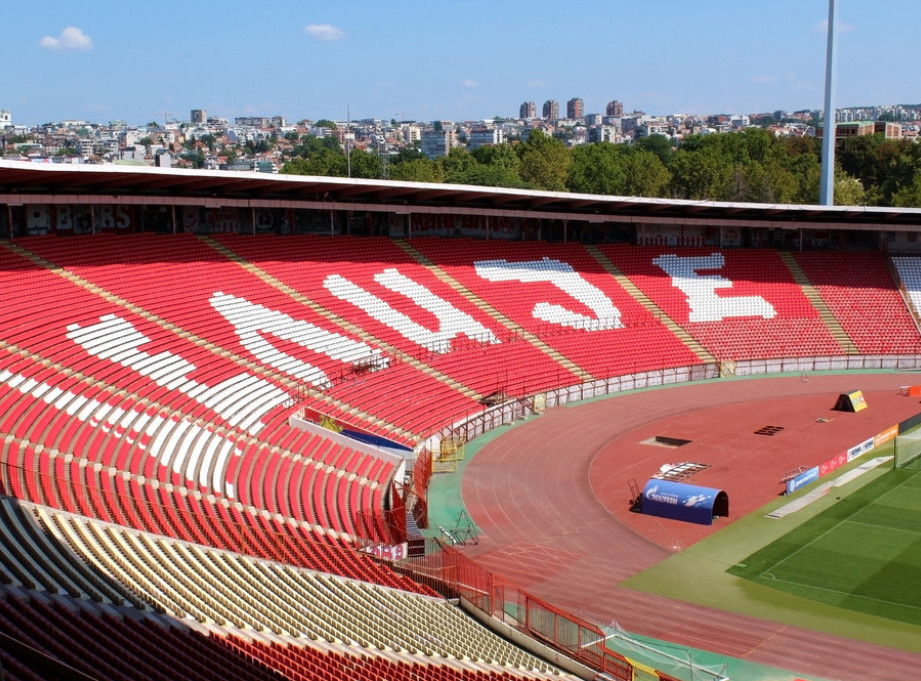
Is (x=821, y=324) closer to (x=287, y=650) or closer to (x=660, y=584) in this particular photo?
(x=660, y=584)

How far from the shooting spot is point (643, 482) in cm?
3344

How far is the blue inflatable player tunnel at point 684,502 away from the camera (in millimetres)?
29406

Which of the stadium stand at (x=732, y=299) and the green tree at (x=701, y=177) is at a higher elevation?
the green tree at (x=701, y=177)

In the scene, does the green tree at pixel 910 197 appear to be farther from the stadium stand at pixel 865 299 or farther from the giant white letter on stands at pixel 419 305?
the giant white letter on stands at pixel 419 305

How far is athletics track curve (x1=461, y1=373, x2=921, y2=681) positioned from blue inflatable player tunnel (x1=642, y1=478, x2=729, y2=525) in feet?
1.45

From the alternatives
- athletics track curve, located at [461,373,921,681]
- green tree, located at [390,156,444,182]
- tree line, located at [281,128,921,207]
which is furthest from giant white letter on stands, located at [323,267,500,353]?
green tree, located at [390,156,444,182]

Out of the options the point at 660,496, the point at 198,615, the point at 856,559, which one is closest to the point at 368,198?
the point at 660,496

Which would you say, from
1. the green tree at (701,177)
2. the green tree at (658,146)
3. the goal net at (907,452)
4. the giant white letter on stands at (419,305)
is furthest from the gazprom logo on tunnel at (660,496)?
the green tree at (658,146)

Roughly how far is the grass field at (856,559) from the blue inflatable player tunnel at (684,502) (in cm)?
213

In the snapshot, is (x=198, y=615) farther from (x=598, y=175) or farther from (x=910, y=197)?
(x=598, y=175)

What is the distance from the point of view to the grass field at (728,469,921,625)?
24172mm

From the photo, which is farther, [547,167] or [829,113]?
[547,167]

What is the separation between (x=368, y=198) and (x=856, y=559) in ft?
96.1

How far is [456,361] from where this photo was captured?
42.9 m
